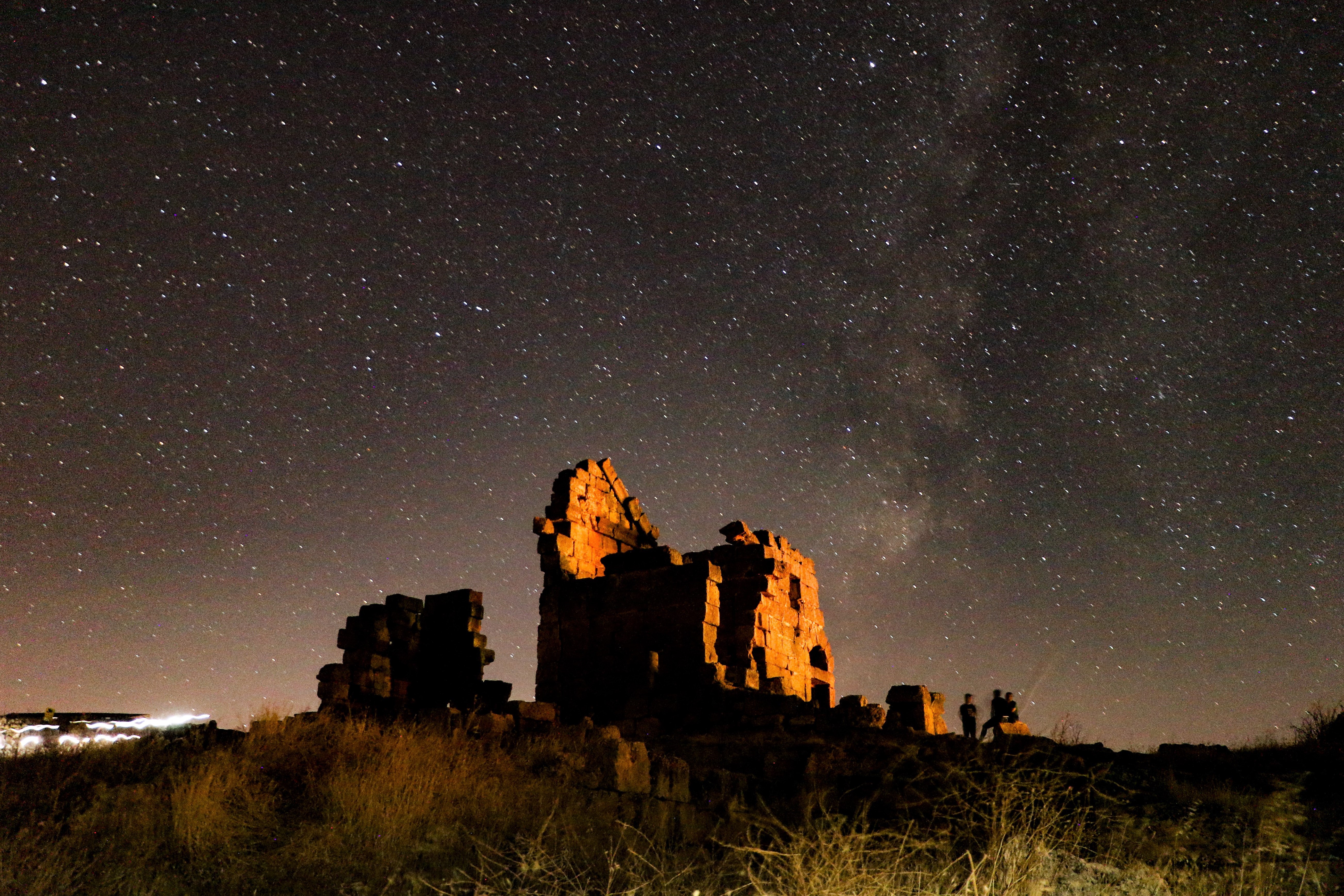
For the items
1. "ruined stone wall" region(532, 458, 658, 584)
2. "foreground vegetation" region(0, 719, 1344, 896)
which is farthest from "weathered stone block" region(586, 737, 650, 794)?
"ruined stone wall" region(532, 458, 658, 584)

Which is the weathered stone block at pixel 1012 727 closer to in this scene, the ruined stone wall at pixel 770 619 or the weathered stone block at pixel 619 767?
the ruined stone wall at pixel 770 619

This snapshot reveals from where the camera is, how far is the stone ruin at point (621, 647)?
13.9 meters

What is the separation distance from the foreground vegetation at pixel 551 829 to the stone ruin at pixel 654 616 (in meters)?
5.39

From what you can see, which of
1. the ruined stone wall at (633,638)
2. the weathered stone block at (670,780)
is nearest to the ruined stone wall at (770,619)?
the ruined stone wall at (633,638)

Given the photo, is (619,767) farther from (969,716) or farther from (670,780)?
(969,716)

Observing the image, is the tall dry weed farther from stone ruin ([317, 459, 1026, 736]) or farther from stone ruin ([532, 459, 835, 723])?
stone ruin ([532, 459, 835, 723])

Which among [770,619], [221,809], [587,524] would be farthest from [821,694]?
[221,809]

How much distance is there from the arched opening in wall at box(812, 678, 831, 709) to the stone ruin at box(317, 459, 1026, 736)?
7cm

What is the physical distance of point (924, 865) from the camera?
6867mm

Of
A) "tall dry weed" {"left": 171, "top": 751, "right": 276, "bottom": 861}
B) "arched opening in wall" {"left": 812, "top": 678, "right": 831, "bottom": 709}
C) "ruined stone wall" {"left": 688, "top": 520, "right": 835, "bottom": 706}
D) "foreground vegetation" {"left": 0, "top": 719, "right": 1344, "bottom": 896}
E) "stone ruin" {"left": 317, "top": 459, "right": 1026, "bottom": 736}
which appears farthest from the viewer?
"ruined stone wall" {"left": 688, "top": 520, "right": 835, "bottom": 706}

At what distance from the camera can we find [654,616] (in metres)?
15.8

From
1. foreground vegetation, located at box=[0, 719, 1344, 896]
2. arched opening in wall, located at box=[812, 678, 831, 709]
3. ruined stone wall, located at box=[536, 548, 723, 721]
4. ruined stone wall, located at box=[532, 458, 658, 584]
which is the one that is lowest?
foreground vegetation, located at box=[0, 719, 1344, 896]

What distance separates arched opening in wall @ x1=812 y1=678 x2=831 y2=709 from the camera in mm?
15092

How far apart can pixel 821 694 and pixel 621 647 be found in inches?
164
